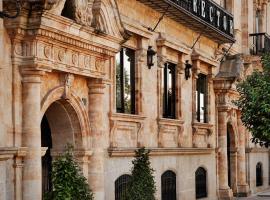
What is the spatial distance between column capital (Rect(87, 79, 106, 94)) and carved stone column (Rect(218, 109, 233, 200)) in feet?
37.1

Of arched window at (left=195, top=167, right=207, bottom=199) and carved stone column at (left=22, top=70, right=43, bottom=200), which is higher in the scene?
carved stone column at (left=22, top=70, right=43, bottom=200)

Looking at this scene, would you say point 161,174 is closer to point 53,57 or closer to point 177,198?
point 177,198

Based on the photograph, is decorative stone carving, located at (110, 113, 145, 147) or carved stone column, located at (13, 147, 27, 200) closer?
carved stone column, located at (13, 147, 27, 200)

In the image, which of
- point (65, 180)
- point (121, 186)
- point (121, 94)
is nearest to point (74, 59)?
point (65, 180)

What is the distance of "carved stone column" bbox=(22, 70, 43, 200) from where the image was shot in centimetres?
1279

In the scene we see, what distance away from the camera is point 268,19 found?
36.1m

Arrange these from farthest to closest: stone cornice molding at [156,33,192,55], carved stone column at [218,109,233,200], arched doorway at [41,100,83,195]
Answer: carved stone column at [218,109,233,200] < stone cornice molding at [156,33,192,55] < arched doorway at [41,100,83,195]

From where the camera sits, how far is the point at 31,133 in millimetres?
12852

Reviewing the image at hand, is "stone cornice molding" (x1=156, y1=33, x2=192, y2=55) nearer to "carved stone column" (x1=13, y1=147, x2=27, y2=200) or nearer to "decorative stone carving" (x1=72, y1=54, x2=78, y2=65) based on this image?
"decorative stone carving" (x1=72, y1=54, x2=78, y2=65)

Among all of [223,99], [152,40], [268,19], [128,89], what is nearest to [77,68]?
[128,89]

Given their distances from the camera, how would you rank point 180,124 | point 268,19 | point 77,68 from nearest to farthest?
point 77,68 < point 180,124 < point 268,19

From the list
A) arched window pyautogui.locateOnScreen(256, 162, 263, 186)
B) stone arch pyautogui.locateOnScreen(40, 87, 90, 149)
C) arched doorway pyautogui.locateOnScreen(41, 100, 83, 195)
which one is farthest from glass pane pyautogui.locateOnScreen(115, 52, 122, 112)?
arched window pyautogui.locateOnScreen(256, 162, 263, 186)

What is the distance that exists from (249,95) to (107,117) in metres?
5.29

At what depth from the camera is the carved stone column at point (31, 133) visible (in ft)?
42.0
